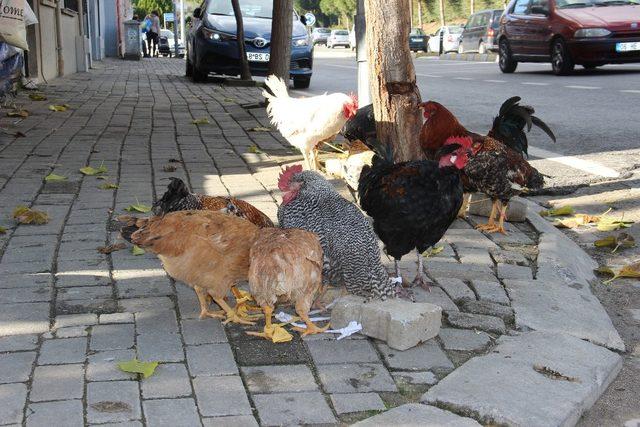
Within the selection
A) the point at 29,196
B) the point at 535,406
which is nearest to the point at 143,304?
the point at 535,406

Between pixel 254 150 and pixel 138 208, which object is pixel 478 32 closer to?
pixel 254 150

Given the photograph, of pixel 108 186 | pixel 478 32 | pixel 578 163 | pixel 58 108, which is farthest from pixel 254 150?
pixel 478 32

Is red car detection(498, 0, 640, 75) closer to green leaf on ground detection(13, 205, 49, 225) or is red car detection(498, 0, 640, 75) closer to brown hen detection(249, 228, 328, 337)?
green leaf on ground detection(13, 205, 49, 225)

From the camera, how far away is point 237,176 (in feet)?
22.2

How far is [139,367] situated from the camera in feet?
10.2

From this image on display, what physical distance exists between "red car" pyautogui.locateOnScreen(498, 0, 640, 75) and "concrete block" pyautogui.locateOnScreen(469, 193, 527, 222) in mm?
11372

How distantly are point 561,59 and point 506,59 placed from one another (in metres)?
2.47

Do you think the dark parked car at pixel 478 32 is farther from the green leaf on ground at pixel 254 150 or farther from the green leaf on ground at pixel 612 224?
the green leaf on ground at pixel 612 224

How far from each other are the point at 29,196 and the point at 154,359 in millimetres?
3116

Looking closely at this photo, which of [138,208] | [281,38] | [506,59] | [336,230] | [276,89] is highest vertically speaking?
[281,38]

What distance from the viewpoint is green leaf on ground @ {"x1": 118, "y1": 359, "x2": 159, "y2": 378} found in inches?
121

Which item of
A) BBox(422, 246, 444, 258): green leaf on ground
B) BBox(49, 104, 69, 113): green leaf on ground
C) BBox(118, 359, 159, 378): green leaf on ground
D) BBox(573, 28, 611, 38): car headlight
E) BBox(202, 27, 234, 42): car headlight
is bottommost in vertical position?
BBox(422, 246, 444, 258): green leaf on ground

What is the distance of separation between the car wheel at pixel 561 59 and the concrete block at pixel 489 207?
11.9 metres

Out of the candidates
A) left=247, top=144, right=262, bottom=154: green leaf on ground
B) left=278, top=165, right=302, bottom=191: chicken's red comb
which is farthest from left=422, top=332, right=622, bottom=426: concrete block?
left=247, top=144, right=262, bottom=154: green leaf on ground
